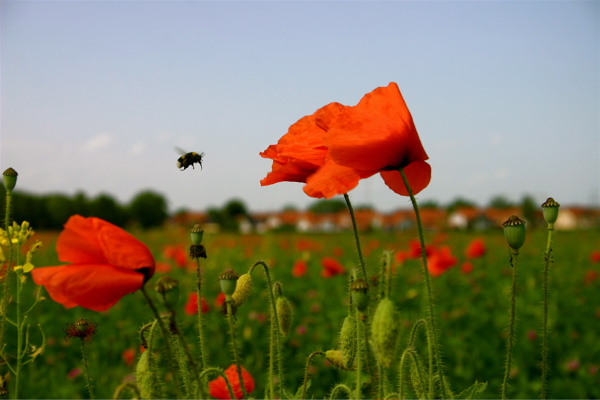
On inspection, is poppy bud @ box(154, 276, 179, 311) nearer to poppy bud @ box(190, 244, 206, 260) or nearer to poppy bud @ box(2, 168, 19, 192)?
poppy bud @ box(190, 244, 206, 260)

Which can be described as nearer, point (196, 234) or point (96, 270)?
point (96, 270)

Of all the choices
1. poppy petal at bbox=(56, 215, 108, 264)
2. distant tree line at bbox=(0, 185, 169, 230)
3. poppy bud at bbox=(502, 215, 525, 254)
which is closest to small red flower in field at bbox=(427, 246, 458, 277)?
poppy bud at bbox=(502, 215, 525, 254)

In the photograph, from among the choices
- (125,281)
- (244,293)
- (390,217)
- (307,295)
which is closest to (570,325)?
(307,295)

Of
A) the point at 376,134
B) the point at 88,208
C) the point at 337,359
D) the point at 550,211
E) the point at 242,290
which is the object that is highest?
the point at 88,208

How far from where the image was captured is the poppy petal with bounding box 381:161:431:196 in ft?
3.03

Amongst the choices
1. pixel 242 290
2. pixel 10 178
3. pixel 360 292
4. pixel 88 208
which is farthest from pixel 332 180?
pixel 88 208

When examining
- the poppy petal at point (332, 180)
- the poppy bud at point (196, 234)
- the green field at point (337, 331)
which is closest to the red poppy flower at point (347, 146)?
the poppy petal at point (332, 180)

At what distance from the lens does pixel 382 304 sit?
0.72 m

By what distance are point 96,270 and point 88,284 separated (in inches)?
0.7

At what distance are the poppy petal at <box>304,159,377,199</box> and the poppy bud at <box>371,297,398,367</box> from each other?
156 millimetres

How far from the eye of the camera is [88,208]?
30.4 m

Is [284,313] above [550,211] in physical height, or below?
below

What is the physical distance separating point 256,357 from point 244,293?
109 inches

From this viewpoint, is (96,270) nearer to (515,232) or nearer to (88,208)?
(515,232)
